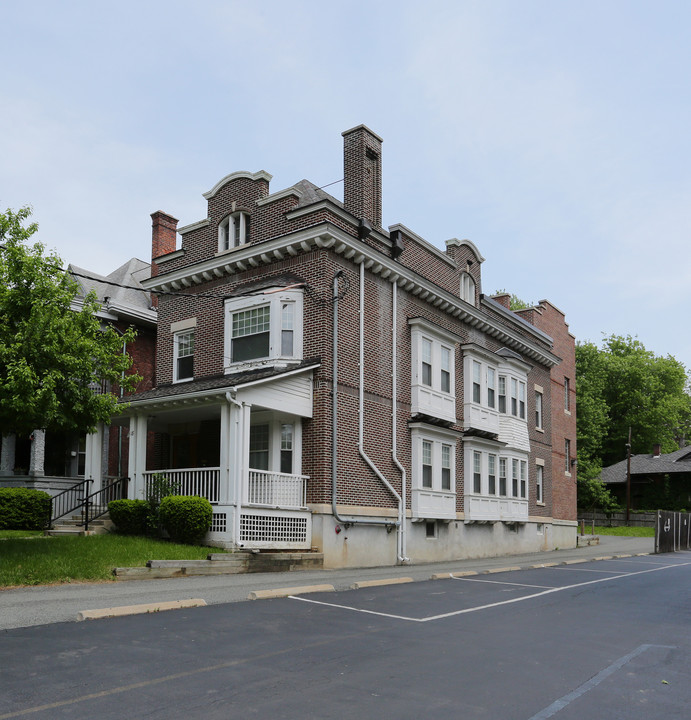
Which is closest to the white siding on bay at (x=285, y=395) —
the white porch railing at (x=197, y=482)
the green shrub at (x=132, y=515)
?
the white porch railing at (x=197, y=482)

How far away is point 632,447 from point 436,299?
54.8 m

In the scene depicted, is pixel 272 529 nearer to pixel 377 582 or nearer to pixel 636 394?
pixel 377 582

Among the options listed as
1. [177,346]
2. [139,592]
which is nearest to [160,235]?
[177,346]

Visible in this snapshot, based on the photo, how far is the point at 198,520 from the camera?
59.1 ft

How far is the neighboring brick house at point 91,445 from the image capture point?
2406cm

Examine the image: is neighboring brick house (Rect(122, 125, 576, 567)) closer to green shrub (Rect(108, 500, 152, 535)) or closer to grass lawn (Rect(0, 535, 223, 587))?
green shrub (Rect(108, 500, 152, 535))

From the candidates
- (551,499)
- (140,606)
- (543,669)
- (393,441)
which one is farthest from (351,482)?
(551,499)

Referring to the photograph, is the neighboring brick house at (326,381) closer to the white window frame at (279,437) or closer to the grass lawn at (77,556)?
the white window frame at (279,437)

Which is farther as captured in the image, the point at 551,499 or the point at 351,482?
the point at 551,499

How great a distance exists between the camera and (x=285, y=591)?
43.1 feet

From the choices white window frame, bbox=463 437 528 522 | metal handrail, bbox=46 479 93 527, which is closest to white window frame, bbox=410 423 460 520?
white window frame, bbox=463 437 528 522

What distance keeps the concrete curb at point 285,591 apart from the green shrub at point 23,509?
37.4ft

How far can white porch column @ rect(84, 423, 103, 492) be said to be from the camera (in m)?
21.2

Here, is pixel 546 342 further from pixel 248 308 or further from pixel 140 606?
pixel 140 606
